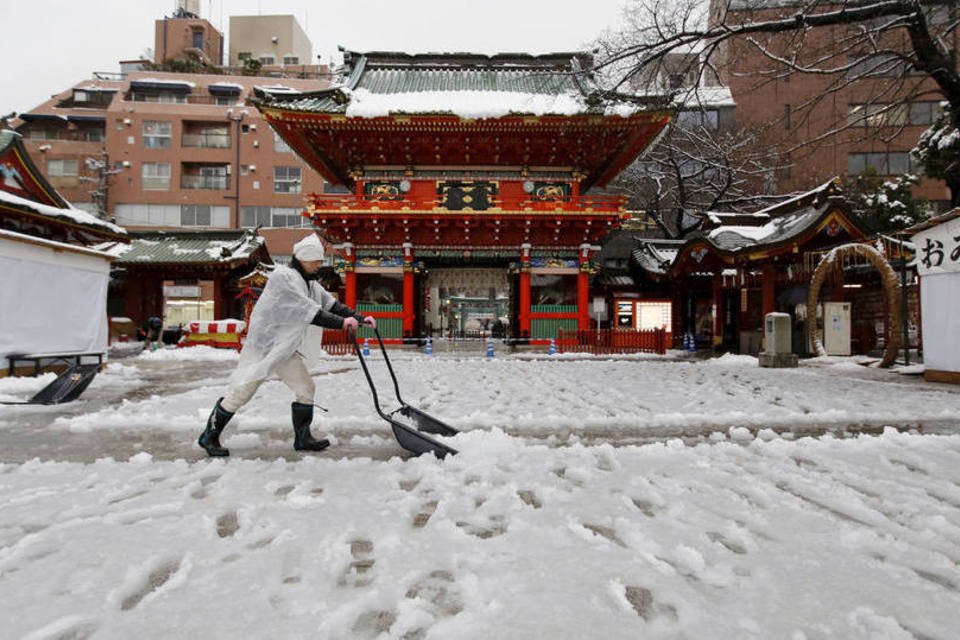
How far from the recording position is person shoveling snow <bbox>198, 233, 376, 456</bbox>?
3754 mm

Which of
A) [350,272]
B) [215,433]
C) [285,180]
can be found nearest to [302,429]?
[215,433]

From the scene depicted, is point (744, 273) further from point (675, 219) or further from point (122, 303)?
point (122, 303)

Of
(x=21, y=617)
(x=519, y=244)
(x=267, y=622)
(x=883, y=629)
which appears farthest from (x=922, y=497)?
(x=519, y=244)

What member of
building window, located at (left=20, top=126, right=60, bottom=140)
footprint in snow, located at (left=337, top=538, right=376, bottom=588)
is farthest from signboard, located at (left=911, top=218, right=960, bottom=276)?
building window, located at (left=20, top=126, right=60, bottom=140)

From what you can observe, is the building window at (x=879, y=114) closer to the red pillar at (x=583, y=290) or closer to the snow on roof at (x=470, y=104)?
the snow on roof at (x=470, y=104)

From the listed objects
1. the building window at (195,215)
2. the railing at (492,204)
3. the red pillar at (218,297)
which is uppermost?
the building window at (195,215)

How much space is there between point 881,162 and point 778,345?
27.5 meters

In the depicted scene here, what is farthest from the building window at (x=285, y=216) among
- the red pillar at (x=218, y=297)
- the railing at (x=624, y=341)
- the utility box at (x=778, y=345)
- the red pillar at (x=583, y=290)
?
the utility box at (x=778, y=345)

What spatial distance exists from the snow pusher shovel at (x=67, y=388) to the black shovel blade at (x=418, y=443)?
4.93 metres

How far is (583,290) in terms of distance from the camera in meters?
18.5

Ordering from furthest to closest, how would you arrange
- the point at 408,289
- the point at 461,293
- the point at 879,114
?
the point at 461,293, the point at 408,289, the point at 879,114

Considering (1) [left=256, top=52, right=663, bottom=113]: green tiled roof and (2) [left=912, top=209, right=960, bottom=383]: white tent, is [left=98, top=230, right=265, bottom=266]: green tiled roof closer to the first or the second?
(1) [left=256, top=52, right=663, bottom=113]: green tiled roof

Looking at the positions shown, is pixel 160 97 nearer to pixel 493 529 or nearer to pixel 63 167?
pixel 63 167

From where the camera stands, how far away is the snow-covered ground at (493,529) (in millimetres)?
1743
